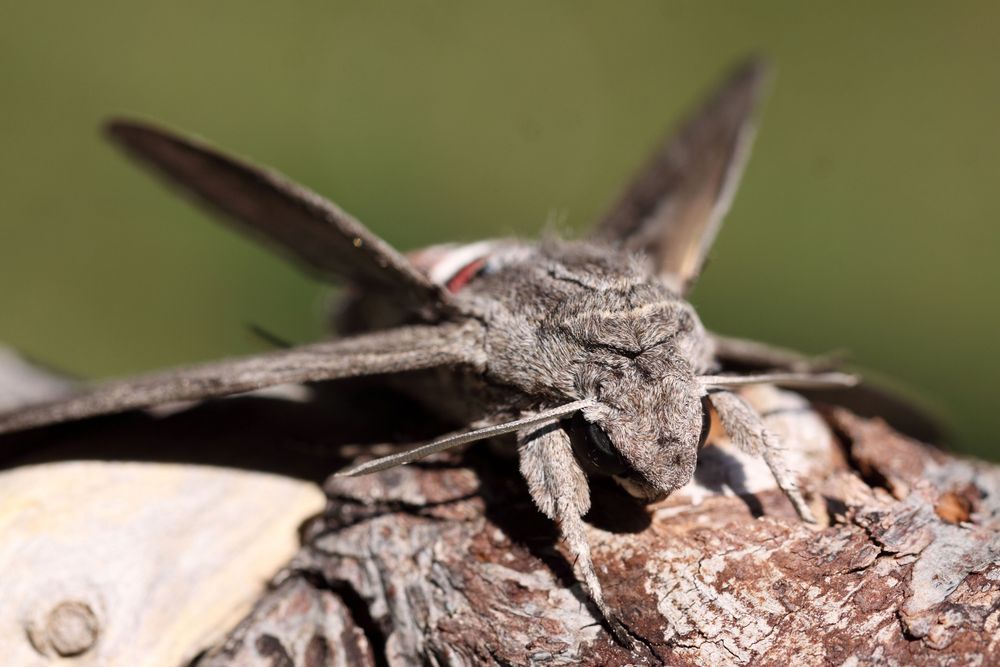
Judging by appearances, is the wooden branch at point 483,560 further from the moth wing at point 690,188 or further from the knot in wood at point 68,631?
the moth wing at point 690,188

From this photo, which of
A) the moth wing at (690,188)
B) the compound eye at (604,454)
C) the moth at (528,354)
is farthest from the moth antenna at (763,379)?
the moth wing at (690,188)

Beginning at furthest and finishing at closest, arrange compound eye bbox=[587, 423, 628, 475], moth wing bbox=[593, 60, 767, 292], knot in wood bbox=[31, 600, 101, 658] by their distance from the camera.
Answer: moth wing bbox=[593, 60, 767, 292]
knot in wood bbox=[31, 600, 101, 658]
compound eye bbox=[587, 423, 628, 475]

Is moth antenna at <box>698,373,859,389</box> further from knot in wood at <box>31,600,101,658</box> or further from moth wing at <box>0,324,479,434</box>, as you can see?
knot in wood at <box>31,600,101,658</box>

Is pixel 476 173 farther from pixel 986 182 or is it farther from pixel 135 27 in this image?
pixel 986 182

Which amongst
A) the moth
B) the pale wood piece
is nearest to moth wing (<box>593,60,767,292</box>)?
the moth

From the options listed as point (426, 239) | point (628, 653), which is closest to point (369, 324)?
point (628, 653)

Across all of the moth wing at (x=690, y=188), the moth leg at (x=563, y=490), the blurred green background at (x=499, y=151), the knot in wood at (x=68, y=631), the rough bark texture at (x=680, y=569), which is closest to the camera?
the rough bark texture at (x=680, y=569)
